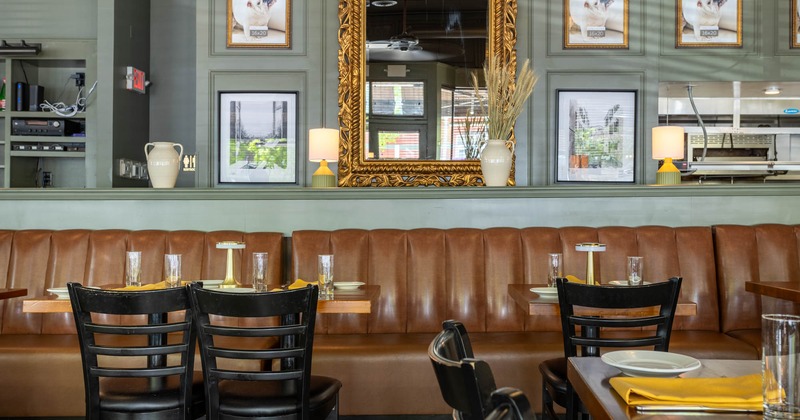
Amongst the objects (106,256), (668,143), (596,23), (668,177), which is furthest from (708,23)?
(106,256)

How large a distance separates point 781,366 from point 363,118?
4449 millimetres

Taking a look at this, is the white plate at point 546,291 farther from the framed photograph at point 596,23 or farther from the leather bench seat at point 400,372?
the framed photograph at point 596,23

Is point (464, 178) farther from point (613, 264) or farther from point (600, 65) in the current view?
point (613, 264)

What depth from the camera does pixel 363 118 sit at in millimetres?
5301

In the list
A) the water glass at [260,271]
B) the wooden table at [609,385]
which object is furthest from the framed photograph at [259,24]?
the wooden table at [609,385]

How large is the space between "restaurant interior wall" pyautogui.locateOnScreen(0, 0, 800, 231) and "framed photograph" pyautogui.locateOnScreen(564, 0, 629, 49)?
0.19ft

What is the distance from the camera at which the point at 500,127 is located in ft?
13.6

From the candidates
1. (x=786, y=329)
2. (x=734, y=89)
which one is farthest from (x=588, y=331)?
(x=734, y=89)

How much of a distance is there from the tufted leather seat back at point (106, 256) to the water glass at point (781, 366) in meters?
2.96

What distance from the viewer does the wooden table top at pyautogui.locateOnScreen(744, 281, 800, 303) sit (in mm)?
2834

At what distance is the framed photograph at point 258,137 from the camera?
5441 mm

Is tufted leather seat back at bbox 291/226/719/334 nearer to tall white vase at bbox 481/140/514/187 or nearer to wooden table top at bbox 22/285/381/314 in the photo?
tall white vase at bbox 481/140/514/187

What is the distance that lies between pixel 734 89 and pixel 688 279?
9.45ft

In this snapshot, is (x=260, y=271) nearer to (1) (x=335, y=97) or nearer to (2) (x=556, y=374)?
(2) (x=556, y=374)
